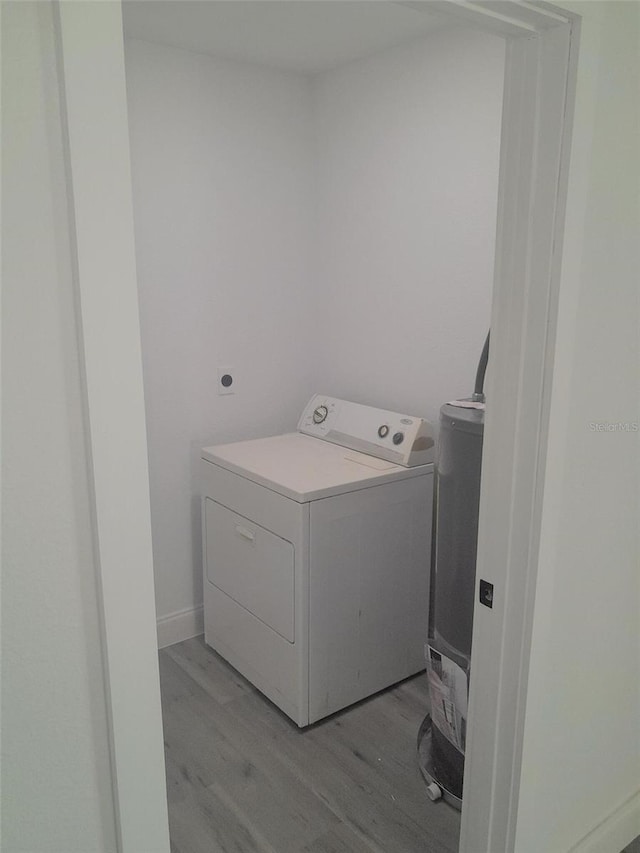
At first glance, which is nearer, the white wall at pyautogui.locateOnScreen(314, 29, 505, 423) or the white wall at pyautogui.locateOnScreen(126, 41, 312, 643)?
the white wall at pyautogui.locateOnScreen(314, 29, 505, 423)

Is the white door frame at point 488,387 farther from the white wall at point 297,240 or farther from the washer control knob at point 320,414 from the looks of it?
the washer control knob at point 320,414

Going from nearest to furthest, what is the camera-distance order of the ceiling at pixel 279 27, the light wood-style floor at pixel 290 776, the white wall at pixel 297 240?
the light wood-style floor at pixel 290 776 < the ceiling at pixel 279 27 < the white wall at pixel 297 240

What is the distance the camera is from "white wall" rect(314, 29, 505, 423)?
228 cm

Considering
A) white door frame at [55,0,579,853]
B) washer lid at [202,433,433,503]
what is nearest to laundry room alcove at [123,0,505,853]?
washer lid at [202,433,433,503]

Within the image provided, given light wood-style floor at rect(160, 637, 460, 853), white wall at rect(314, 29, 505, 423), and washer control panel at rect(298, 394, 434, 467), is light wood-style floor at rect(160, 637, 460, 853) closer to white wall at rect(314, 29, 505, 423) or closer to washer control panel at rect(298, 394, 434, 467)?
washer control panel at rect(298, 394, 434, 467)

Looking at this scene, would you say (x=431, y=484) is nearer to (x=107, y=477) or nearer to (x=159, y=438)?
(x=159, y=438)

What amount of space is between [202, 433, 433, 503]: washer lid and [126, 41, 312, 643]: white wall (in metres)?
0.23

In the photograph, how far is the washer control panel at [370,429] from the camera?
2432mm

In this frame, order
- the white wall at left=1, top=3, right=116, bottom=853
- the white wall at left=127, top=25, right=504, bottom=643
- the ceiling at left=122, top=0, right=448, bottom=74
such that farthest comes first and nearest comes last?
1. the white wall at left=127, top=25, right=504, bottom=643
2. the ceiling at left=122, top=0, right=448, bottom=74
3. the white wall at left=1, top=3, right=116, bottom=853

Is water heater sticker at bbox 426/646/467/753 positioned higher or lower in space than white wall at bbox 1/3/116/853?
lower

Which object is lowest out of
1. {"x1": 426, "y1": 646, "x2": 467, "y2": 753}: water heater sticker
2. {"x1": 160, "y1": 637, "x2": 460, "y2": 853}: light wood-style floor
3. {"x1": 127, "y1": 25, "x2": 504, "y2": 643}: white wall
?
{"x1": 160, "y1": 637, "x2": 460, "y2": 853}: light wood-style floor

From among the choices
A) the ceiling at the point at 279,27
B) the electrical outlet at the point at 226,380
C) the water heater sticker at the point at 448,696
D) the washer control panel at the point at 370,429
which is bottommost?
the water heater sticker at the point at 448,696

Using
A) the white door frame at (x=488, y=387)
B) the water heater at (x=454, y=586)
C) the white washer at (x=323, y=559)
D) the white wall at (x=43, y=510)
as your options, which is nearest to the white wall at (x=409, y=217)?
the white washer at (x=323, y=559)

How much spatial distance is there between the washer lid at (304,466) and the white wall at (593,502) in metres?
0.88
